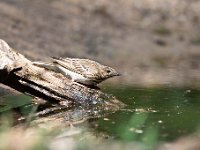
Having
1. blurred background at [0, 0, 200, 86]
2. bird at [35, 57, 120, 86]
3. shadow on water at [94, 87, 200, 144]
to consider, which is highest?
blurred background at [0, 0, 200, 86]

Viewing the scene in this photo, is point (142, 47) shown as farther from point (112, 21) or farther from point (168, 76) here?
point (168, 76)

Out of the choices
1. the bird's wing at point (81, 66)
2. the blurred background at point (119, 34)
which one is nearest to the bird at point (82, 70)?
the bird's wing at point (81, 66)

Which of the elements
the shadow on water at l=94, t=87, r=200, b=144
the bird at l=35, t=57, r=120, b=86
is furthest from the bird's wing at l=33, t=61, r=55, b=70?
the shadow on water at l=94, t=87, r=200, b=144

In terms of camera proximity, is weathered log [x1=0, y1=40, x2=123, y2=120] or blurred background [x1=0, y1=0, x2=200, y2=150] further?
weathered log [x1=0, y1=40, x2=123, y2=120]

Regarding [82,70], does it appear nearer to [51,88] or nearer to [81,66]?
[81,66]

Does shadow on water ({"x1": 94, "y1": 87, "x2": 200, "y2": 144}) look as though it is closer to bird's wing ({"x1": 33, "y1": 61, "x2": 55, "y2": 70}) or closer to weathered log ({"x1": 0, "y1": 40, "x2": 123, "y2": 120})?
weathered log ({"x1": 0, "y1": 40, "x2": 123, "y2": 120})

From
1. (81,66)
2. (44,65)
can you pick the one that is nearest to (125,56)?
(44,65)

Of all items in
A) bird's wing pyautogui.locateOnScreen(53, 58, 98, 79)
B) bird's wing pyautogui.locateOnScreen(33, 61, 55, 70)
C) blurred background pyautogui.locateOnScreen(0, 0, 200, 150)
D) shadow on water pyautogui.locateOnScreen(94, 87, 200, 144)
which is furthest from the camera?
bird's wing pyautogui.locateOnScreen(33, 61, 55, 70)

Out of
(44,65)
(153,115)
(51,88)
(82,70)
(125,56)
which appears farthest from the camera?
(125,56)
